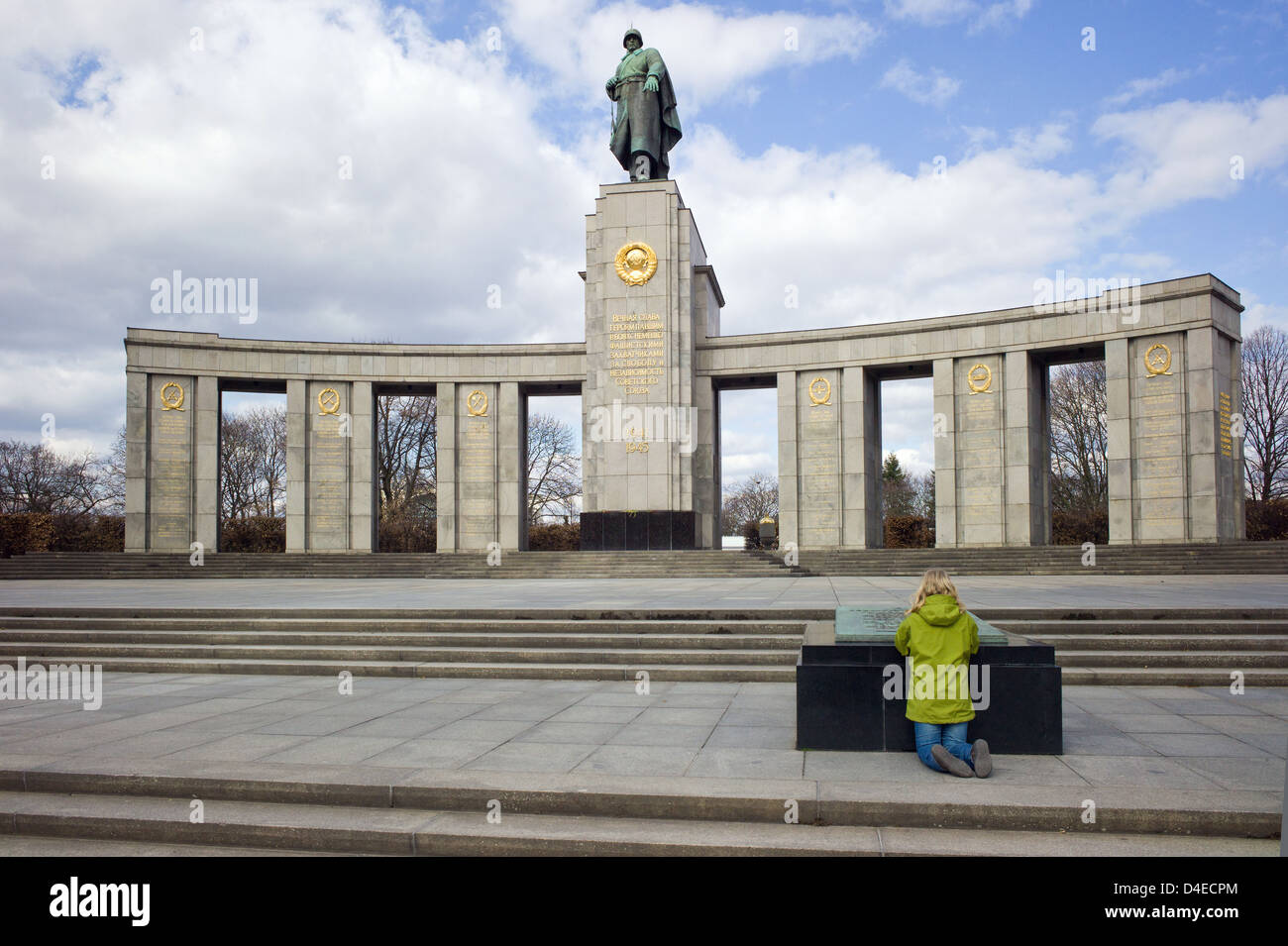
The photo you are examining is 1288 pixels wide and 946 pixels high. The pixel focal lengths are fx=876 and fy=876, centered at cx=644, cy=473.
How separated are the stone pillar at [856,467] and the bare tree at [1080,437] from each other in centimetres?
1814

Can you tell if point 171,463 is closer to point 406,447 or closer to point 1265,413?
point 406,447

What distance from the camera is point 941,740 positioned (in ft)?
21.4

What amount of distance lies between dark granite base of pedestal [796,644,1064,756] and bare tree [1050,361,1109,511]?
42484 millimetres

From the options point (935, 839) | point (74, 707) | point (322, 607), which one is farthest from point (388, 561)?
point (935, 839)

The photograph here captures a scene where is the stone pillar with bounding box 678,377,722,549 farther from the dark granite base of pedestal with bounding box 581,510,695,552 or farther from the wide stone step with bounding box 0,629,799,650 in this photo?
the wide stone step with bounding box 0,629,799,650

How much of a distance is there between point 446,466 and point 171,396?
10889 millimetres

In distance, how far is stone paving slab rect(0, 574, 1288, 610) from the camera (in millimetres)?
14492

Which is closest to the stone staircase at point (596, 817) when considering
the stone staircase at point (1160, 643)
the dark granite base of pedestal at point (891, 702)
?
the dark granite base of pedestal at point (891, 702)

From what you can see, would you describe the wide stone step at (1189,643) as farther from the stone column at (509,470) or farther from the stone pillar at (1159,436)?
the stone column at (509,470)

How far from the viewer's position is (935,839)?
5.33 meters

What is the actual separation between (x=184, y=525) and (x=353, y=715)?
2947cm

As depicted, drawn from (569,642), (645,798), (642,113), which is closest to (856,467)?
(642,113)

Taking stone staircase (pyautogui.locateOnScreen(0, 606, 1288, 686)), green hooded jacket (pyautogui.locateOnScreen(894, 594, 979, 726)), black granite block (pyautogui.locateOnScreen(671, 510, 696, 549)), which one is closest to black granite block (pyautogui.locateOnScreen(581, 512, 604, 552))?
black granite block (pyautogui.locateOnScreen(671, 510, 696, 549))
